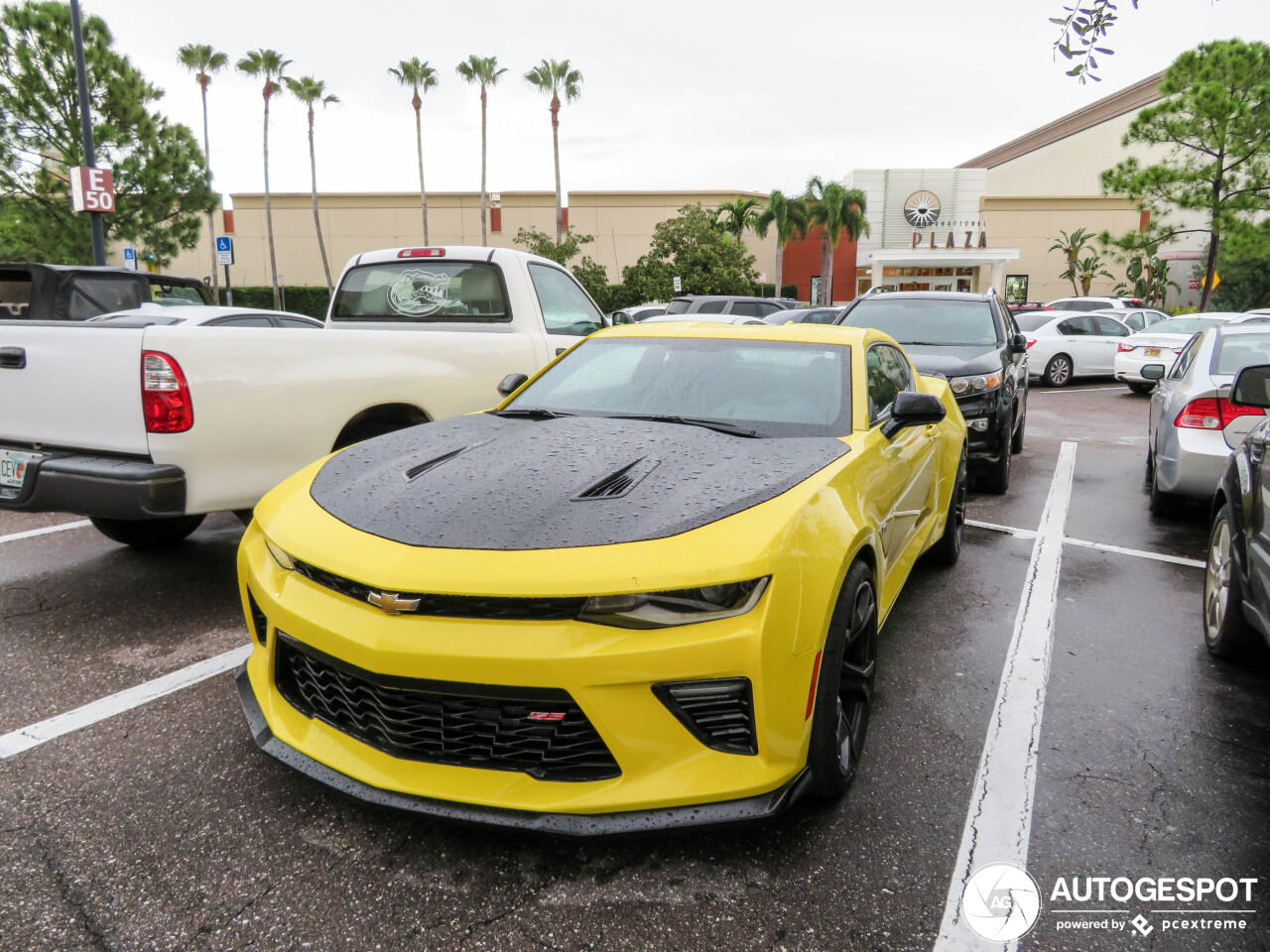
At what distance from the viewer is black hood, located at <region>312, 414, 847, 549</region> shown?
2.39 meters

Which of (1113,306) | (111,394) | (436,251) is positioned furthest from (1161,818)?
(1113,306)

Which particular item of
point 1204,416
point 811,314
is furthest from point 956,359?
point 811,314

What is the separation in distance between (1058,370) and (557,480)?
1780cm

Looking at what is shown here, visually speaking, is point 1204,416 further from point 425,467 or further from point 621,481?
point 425,467

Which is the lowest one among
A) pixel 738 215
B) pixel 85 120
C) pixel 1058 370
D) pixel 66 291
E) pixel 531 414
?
pixel 1058 370

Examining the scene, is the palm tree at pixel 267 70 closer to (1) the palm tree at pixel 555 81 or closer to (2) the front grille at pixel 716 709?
A: (1) the palm tree at pixel 555 81

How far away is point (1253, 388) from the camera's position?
3.38 m

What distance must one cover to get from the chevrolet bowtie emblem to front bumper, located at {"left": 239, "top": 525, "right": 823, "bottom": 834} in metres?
0.03

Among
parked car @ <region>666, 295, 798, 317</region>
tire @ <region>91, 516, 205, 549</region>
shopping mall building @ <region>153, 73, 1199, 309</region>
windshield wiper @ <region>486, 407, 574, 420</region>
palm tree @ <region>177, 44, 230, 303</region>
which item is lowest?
tire @ <region>91, 516, 205, 549</region>

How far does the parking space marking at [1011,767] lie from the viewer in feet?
7.66

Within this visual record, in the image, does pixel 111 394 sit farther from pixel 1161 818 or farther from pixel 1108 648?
pixel 1108 648

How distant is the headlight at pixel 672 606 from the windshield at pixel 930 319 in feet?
21.8

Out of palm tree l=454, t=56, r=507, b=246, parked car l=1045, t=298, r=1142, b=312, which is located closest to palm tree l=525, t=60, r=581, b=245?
palm tree l=454, t=56, r=507, b=246

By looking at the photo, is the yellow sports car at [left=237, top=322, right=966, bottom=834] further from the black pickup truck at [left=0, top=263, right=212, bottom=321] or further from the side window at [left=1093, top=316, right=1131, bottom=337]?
the side window at [left=1093, top=316, right=1131, bottom=337]
